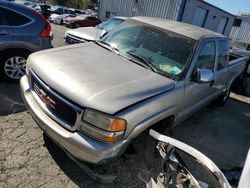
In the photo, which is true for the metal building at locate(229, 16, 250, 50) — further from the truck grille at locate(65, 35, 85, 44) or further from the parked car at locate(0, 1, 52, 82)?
the parked car at locate(0, 1, 52, 82)

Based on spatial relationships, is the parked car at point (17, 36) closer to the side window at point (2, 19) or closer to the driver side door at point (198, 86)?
the side window at point (2, 19)

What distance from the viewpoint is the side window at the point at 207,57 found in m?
3.63

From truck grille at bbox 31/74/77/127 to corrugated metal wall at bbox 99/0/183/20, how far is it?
20530 millimetres

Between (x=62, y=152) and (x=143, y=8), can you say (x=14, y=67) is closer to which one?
(x=62, y=152)

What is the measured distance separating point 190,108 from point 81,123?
7.14ft

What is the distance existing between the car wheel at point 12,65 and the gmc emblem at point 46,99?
2.37 m

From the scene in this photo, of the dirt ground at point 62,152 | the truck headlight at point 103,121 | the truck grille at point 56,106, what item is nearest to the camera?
the truck headlight at point 103,121

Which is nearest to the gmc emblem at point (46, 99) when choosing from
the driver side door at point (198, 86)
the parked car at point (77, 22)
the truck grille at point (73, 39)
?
the driver side door at point (198, 86)

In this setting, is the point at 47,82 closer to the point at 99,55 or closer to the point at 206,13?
the point at 99,55

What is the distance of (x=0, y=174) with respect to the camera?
2654mm

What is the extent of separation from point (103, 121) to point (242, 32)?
A: 39.7 m

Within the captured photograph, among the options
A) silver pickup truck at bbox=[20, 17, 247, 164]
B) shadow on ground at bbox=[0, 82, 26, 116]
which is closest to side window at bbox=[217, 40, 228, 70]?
silver pickup truck at bbox=[20, 17, 247, 164]

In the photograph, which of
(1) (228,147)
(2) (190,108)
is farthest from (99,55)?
(1) (228,147)

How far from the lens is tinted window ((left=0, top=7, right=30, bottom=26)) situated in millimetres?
4564
